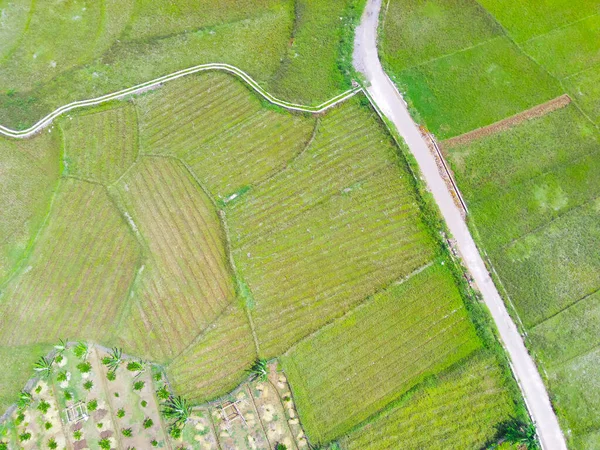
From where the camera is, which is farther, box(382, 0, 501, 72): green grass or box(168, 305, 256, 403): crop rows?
box(382, 0, 501, 72): green grass

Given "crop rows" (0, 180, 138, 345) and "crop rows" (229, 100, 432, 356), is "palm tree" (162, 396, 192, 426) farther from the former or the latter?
"crop rows" (0, 180, 138, 345)

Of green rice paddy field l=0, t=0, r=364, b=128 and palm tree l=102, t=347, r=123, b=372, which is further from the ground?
green rice paddy field l=0, t=0, r=364, b=128

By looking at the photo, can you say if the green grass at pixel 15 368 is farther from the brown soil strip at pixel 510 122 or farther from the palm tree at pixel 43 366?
the brown soil strip at pixel 510 122

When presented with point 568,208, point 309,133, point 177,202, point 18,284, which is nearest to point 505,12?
point 568,208

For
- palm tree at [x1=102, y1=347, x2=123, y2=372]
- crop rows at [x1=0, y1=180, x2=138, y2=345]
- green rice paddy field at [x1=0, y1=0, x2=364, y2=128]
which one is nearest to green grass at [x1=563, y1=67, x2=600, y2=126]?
green rice paddy field at [x1=0, y1=0, x2=364, y2=128]

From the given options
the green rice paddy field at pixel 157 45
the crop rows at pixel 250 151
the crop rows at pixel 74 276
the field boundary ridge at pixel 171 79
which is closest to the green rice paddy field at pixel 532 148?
the green rice paddy field at pixel 157 45

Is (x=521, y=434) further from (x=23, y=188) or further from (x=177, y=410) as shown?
→ (x=23, y=188)

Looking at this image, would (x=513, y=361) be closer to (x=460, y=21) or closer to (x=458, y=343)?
(x=458, y=343)
